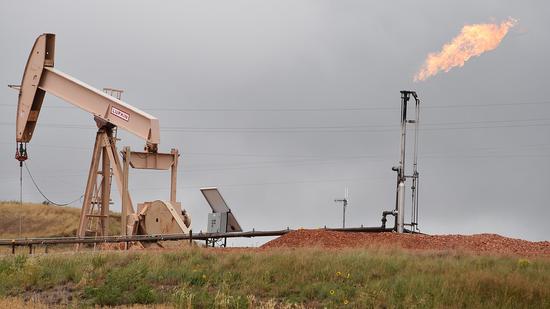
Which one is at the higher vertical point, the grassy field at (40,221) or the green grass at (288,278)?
the grassy field at (40,221)

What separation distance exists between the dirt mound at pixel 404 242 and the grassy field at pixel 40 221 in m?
24.5

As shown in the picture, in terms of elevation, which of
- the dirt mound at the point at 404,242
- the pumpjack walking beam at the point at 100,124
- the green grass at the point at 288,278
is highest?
the pumpjack walking beam at the point at 100,124

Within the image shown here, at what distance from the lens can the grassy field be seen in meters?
48.0

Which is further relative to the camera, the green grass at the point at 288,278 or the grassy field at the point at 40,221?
the grassy field at the point at 40,221

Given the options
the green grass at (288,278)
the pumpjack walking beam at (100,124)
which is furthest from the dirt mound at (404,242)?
the pumpjack walking beam at (100,124)

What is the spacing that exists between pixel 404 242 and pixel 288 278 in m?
6.96

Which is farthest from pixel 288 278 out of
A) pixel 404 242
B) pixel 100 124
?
pixel 100 124

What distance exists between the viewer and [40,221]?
50.0m

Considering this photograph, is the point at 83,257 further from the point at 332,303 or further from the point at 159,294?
the point at 332,303

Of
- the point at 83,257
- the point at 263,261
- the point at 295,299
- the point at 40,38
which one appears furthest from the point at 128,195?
the point at 295,299

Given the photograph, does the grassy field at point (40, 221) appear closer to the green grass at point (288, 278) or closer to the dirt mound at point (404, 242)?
the dirt mound at point (404, 242)

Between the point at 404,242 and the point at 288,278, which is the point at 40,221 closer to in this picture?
the point at 404,242

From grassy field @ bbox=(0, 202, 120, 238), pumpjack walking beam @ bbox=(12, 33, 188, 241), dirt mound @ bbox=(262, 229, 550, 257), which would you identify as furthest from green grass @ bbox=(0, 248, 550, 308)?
grassy field @ bbox=(0, 202, 120, 238)

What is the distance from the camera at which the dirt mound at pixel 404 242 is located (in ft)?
76.9
